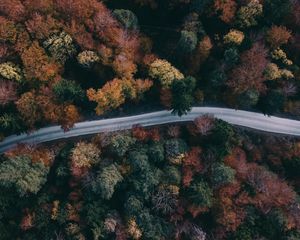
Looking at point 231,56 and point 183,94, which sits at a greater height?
point 231,56

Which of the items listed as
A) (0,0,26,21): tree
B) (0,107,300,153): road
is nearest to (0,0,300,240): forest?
(0,0,26,21): tree

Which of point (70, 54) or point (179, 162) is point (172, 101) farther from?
point (70, 54)

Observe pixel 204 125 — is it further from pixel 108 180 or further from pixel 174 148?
pixel 108 180

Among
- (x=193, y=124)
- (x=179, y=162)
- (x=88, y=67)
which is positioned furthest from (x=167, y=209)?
(x=88, y=67)

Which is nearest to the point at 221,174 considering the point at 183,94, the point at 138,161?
the point at 138,161

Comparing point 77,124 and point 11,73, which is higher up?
point 11,73

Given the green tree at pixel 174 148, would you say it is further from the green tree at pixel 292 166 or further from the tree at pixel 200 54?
the green tree at pixel 292 166

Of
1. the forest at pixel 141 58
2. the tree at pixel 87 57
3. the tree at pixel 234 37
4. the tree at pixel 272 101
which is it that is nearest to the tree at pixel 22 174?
the forest at pixel 141 58
